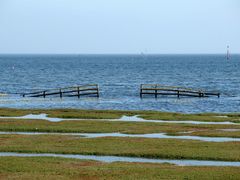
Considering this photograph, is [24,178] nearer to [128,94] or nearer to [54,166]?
[54,166]

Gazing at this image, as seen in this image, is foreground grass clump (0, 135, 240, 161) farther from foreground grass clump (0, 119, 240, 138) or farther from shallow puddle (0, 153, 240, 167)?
foreground grass clump (0, 119, 240, 138)

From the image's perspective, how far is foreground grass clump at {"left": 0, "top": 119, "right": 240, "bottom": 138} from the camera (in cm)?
4562

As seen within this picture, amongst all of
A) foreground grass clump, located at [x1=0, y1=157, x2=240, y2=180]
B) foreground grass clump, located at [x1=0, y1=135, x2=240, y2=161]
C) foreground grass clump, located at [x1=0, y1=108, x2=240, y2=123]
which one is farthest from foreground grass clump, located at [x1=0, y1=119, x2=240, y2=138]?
foreground grass clump, located at [x1=0, y1=157, x2=240, y2=180]

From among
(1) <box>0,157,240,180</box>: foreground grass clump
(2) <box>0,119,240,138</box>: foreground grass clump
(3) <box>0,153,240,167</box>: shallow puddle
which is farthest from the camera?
(2) <box>0,119,240,138</box>: foreground grass clump

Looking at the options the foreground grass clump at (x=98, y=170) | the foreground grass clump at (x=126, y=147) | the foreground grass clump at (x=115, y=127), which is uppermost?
the foreground grass clump at (x=98, y=170)

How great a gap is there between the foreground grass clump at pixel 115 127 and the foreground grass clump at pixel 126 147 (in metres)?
5.17

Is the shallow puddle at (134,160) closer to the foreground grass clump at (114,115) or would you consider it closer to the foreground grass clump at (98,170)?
the foreground grass clump at (98,170)

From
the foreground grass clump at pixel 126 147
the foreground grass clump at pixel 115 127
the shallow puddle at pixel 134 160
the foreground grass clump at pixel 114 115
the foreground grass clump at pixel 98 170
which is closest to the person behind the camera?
the foreground grass clump at pixel 98 170

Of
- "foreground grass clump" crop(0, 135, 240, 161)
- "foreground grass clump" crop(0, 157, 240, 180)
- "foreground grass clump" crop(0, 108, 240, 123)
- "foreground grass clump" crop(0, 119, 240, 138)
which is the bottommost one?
"foreground grass clump" crop(0, 108, 240, 123)

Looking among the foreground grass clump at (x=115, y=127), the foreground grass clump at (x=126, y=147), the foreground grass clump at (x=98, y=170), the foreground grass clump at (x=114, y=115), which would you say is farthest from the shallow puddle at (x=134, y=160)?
the foreground grass clump at (x=114, y=115)

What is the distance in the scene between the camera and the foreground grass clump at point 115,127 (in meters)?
45.6

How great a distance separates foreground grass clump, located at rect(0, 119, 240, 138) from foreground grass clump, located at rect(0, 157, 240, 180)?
1431cm

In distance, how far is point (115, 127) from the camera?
4812cm

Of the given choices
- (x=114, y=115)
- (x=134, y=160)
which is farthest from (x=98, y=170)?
(x=114, y=115)
